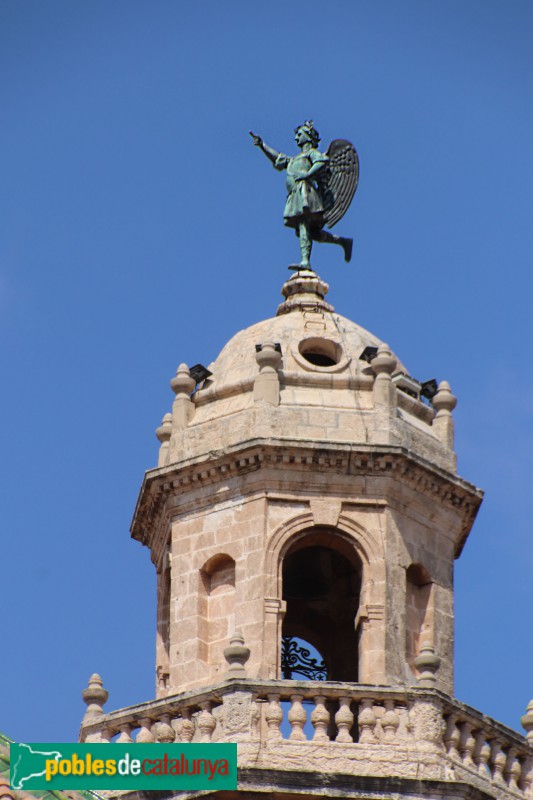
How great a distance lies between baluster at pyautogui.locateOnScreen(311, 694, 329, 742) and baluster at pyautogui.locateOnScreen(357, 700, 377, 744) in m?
0.35

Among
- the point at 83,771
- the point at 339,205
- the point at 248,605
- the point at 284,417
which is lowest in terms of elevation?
the point at 83,771

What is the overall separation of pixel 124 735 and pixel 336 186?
8551mm

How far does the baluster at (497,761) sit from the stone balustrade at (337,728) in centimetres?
2

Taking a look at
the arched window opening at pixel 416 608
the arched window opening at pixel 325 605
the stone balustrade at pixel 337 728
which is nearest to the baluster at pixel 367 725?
the stone balustrade at pixel 337 728

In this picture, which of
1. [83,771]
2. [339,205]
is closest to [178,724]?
[83,771]

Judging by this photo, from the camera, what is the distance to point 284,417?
108 feet

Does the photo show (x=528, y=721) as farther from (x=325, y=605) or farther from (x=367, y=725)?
(x=325, y=605)

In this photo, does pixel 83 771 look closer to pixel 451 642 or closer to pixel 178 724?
pixel 178 724

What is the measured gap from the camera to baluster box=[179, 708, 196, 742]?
30.5 meters

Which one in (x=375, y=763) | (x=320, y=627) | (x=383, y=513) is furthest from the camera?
(x=320, y=627)

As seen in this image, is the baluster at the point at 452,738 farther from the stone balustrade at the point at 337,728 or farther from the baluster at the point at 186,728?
the baluster at the point at 186,728

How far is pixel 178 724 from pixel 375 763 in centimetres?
212

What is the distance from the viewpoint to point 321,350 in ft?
112

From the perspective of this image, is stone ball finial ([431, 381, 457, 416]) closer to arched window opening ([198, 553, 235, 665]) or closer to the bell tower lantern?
the bell tower lantern
